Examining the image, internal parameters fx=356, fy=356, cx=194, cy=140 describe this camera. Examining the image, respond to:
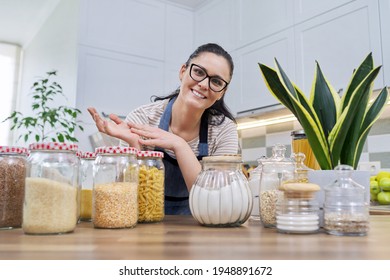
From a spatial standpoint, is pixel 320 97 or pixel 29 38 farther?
pixel 29 38

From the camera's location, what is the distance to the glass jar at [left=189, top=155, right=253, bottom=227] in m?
0.70

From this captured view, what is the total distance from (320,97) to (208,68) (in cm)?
55

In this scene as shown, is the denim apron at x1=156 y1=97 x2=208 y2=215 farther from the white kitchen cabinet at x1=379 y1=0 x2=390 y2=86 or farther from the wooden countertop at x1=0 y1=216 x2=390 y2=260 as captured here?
the white kitchen cabinet at x1=379 y1=0 x2=390 y2=86

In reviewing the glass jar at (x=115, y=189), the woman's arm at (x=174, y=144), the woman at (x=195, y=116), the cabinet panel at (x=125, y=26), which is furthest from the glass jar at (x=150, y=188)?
the cabinet panel at (x=125, y=26)

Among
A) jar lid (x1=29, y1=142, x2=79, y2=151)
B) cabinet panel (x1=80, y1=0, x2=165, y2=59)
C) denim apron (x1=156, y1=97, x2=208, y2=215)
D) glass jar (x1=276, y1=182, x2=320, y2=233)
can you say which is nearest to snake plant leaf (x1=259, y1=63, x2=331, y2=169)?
glass jar (x1=276, y1=182, x2=320, y2=233)

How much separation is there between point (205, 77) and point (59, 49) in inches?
101

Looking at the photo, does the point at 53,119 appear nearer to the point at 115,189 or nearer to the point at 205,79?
the point at 205,79

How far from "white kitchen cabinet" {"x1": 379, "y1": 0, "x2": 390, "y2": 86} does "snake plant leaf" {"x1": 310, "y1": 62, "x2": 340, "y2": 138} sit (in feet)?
4.52

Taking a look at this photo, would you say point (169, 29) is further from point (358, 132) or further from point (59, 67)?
point (358, 132)

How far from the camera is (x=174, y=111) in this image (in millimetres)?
1461

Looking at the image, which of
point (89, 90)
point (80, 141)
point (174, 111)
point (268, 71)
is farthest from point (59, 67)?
point (268, 71)

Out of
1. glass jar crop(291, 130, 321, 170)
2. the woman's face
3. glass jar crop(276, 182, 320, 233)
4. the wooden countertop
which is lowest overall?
the wooden countertop

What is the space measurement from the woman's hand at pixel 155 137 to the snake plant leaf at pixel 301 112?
1.21ft

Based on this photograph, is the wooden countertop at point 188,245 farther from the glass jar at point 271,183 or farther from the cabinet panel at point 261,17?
the cabinet panel at point 261,17
